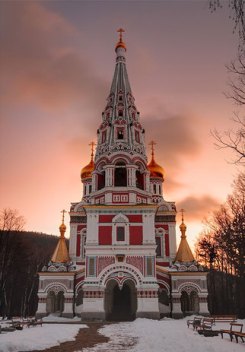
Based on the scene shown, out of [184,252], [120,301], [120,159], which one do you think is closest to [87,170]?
[120,159]

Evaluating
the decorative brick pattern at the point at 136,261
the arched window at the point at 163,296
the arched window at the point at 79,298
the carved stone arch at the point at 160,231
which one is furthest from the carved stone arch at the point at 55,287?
the carved stone arch at the point at 160,231

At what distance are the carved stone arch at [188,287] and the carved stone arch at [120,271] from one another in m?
4.49

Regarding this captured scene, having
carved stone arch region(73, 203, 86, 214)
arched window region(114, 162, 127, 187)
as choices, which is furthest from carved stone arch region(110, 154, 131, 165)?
carved stone arch region(73, 203, 86, 214)

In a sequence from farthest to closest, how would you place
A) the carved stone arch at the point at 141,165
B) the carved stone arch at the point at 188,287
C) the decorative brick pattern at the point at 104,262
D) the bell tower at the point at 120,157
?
the carved stone arch at the point at 141,165 → the carved stone arch at the point at 188,287 → the bell tower at the point at 120,157 → the decorative brick pattern at the point at 104,262

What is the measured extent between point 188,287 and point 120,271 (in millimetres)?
6305

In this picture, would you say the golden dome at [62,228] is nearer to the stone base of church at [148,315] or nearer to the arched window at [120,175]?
the arched window at [120,175]

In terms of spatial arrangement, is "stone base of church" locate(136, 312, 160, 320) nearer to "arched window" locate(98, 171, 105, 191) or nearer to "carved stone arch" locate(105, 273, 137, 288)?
"carved stone arch" locate(105, 273, 137, 288)

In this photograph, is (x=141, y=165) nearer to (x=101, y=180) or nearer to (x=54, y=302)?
(x=101, y=180)

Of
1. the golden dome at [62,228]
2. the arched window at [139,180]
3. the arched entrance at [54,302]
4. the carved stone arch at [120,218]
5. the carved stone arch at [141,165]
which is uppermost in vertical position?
the carved stone arch at [141,165]

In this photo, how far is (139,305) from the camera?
26.8 meters

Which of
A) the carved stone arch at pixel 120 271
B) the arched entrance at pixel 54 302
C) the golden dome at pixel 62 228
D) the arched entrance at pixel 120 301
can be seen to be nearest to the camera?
the carved stone arch at pixel 120 271

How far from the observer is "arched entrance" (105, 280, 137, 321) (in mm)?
28172

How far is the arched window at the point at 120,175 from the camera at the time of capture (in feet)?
100

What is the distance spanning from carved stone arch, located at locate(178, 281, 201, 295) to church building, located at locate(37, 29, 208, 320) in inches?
3.0
